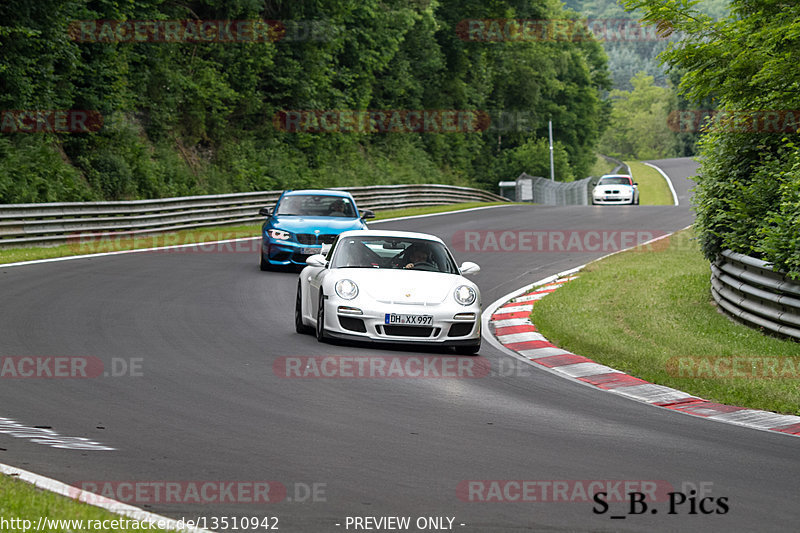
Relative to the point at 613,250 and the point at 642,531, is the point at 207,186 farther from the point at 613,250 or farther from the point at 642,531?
the point at 642,531

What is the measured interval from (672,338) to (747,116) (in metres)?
3.78

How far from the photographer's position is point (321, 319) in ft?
39.6

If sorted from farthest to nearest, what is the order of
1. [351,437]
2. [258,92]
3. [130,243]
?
[258,92]
[130,243]
[351,437]

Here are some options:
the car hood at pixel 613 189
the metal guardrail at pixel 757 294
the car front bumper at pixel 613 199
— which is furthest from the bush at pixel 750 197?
the car hood at pixel 613 189

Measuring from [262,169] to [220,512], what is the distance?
35.5m

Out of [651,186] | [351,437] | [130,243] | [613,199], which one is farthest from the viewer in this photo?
[651,186]

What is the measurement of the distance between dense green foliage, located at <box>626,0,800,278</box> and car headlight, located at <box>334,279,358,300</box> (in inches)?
186

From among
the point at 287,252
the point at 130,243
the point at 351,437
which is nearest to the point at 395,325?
the point at 351,437

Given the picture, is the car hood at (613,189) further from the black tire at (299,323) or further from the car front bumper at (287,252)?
the black tire at (299,323)

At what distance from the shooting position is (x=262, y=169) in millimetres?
40438

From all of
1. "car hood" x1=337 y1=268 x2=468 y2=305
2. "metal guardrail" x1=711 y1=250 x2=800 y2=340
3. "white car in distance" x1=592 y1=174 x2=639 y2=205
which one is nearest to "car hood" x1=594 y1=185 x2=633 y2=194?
"white car in distance" x1=592 y1=174 x2=639 y2=205

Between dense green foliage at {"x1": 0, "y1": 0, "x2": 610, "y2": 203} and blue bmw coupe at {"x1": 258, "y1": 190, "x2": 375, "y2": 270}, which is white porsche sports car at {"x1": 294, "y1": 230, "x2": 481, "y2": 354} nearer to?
blue bmw coupe at {"x1": 258, "y1": 190, "x2": 375, "y2": 270}

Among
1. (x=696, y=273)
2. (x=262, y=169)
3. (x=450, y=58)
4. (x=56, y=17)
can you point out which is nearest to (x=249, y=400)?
(x=696, y=273)

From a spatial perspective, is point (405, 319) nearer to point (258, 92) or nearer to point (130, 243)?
point (130, 243)
